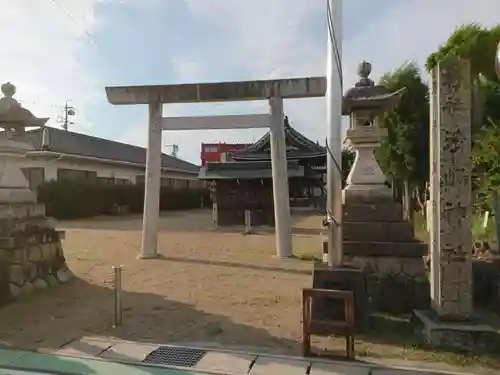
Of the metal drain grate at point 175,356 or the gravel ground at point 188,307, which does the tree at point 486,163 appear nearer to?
the gravel ground at point 188,307

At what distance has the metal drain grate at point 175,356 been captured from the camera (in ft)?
13.6

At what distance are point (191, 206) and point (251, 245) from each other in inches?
1008

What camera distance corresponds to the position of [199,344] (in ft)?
15.4

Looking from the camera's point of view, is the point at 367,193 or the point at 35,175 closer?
the point at 367,193

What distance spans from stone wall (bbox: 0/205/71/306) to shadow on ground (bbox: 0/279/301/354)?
14.0 inches

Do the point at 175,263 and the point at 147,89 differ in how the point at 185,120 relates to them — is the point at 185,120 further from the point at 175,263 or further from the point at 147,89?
the point at 175,263

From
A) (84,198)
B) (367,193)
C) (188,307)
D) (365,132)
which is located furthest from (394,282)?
(84,198)

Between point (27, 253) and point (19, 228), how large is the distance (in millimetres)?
452

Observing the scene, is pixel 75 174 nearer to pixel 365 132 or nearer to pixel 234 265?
pixel 234 265

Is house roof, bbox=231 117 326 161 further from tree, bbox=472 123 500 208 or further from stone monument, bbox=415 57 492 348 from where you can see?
stone monument, bbox=415 57 492 348

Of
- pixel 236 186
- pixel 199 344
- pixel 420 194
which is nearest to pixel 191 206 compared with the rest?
pixel 236 186

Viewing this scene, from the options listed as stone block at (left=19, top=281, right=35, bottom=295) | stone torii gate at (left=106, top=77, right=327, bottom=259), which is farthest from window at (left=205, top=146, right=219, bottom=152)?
stone block at (left=19, top=281, right=35, bottom=295)

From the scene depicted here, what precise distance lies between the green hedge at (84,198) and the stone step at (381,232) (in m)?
20.8

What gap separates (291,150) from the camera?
26.8 m
